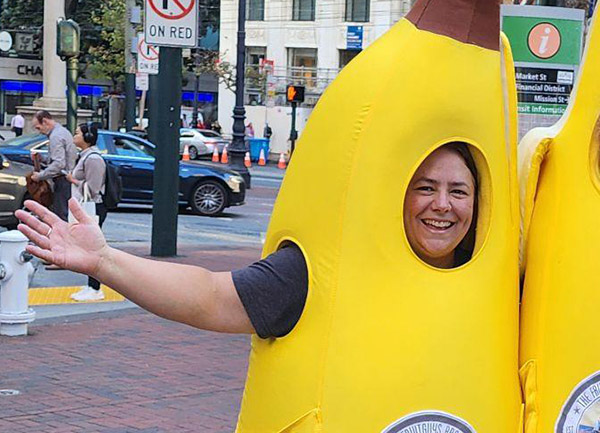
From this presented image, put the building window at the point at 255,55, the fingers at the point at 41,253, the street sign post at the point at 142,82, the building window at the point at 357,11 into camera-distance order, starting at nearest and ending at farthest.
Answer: the fingers at the point at 41,253 → the street sign post at the point at 142,82 → the building window at the point at 357,11 → the building window at the point at 255,55

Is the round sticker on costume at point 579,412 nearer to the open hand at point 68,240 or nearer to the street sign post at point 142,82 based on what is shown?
the open hand at point 68,240

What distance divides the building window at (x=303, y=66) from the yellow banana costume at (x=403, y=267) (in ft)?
153

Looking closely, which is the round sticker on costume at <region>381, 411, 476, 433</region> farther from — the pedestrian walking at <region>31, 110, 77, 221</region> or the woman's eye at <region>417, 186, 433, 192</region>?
the pedestrian walking at <region>31, 110, 77, 221</region>

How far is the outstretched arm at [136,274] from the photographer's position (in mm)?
2971

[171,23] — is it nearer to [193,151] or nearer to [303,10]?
[193,151]

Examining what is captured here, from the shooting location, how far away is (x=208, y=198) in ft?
68.0

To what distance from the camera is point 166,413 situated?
6945mm

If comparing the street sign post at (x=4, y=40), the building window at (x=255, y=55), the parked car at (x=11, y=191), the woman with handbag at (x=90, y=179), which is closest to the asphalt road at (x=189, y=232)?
the woman with handbag at (x=90, y=179)

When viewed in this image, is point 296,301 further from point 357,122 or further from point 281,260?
point 357,122

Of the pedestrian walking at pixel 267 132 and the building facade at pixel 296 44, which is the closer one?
the pedestrian walking at pixel 267 132

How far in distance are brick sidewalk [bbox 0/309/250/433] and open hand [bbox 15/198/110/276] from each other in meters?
3.67

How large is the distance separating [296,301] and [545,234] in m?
0.72

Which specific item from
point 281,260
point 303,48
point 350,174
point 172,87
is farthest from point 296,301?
point 303,48

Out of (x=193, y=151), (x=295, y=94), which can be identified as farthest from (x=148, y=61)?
(x=193, y=151)
